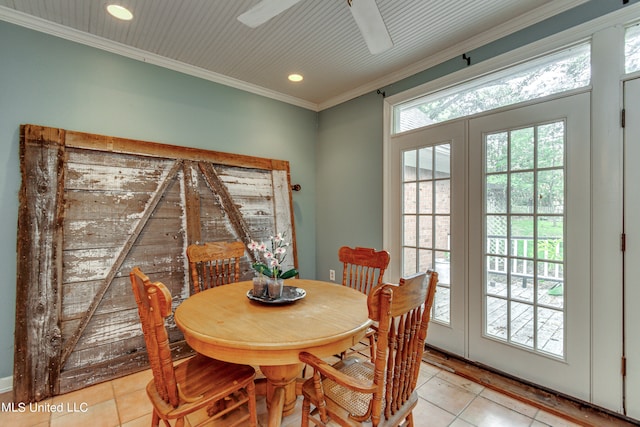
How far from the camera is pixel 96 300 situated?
2285 mm

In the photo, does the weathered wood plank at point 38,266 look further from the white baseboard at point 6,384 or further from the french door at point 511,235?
the french door at point 511,235

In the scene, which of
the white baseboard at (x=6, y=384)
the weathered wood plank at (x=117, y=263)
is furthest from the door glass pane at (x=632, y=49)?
the white baseboard at (x=6, y=384)

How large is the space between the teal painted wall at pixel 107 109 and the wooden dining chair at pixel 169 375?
170 cm

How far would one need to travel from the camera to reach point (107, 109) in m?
2.53

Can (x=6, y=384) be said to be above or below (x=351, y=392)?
below

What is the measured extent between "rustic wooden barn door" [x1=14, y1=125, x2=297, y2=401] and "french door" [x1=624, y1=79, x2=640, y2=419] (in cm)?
313

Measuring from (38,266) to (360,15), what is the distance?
8.90 feet

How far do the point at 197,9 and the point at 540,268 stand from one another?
3126 millimetres

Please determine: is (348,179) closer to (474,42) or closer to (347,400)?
(474,42)

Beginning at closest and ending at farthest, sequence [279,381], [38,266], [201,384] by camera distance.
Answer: [201,384] → [279,381] → [38,266]

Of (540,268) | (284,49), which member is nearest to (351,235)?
(540,268)

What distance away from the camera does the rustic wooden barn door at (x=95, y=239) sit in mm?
2078

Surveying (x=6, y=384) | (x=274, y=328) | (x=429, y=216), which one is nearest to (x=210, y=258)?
(x=274, y=328)

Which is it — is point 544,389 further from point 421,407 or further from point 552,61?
point 552,61
